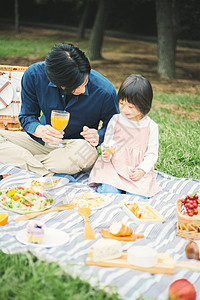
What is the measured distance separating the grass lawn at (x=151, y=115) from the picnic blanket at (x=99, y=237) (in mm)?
82

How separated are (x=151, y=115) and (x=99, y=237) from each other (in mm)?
4429

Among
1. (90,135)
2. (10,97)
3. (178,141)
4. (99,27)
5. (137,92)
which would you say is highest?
(99,27)

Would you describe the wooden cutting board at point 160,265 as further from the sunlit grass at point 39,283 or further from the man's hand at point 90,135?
the man's hand at point 90,135

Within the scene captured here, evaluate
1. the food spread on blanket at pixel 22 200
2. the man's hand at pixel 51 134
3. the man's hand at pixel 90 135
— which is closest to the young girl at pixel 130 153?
the man's hand at pixel 90 135

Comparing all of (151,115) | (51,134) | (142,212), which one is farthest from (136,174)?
(151,115)

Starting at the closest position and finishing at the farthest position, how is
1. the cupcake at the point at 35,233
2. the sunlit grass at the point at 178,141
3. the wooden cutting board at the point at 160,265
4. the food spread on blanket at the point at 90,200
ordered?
the wooden cutting board at the point at 160,265, the cupcake at the point at 35,233, the food spread on blanket at the point at 90,200, the sunlit grass at the point at 178,141

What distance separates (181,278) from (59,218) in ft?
3.62

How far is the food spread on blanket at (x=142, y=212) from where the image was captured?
3.18 m

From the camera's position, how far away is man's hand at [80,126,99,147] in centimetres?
374

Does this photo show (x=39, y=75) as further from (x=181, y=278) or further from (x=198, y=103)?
(x=198, y=103)

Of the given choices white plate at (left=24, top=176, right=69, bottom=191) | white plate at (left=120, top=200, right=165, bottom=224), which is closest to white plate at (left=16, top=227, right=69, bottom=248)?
white plate at (left=120, top=200, right=165, bottom=224)

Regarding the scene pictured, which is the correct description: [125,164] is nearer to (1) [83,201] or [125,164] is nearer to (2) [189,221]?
(1) [83,201]

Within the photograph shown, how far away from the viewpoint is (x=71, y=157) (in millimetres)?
3949

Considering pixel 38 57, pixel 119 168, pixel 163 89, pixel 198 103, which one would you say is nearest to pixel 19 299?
pixel 119 168
